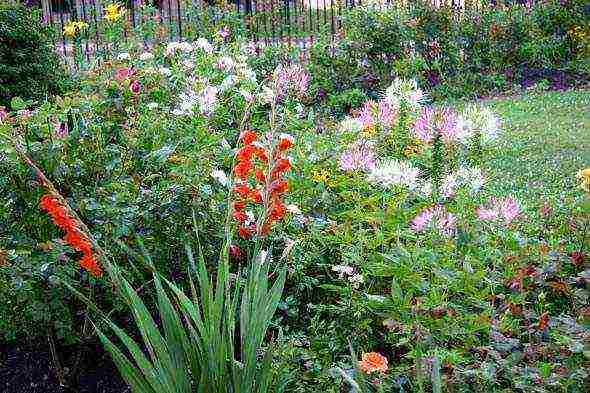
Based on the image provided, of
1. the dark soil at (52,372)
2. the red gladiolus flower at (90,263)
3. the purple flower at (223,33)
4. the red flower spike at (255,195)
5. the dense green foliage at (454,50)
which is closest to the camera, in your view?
the red gladiolus flower at (90,263)

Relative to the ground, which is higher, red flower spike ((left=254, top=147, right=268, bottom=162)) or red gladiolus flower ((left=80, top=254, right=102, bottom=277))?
red flower spike ((left=254, top=147, right=268, bottom=162))

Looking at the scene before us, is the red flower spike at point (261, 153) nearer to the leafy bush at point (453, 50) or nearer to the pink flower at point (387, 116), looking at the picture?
the pink flower at point (387, 116)

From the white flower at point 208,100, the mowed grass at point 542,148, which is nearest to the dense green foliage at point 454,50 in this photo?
the mowed grass at point 542,148

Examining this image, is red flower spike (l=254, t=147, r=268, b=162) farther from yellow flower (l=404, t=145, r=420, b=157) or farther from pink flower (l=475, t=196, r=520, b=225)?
yellow flower (l=404, t=145, r=420, b=157)

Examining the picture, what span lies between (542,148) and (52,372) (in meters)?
4.86

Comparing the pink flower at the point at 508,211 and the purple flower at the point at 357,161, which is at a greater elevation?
the purple flower at the point at 357,161

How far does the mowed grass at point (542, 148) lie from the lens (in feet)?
18.0

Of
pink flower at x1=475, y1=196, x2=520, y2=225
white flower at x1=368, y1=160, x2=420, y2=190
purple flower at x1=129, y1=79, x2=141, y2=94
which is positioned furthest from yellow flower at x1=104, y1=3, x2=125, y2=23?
pink flower at x1=475, y1=196, x2=520, y2=225

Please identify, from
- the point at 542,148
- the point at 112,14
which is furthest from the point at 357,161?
the point at 112,14

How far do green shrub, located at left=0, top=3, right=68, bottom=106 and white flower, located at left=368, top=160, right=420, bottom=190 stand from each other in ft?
11.4

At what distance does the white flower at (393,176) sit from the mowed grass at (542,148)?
109 cm

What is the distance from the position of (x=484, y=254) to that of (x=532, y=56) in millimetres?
7410

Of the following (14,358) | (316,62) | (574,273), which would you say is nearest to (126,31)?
(316,62)

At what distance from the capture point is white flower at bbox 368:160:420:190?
3.42 metres
